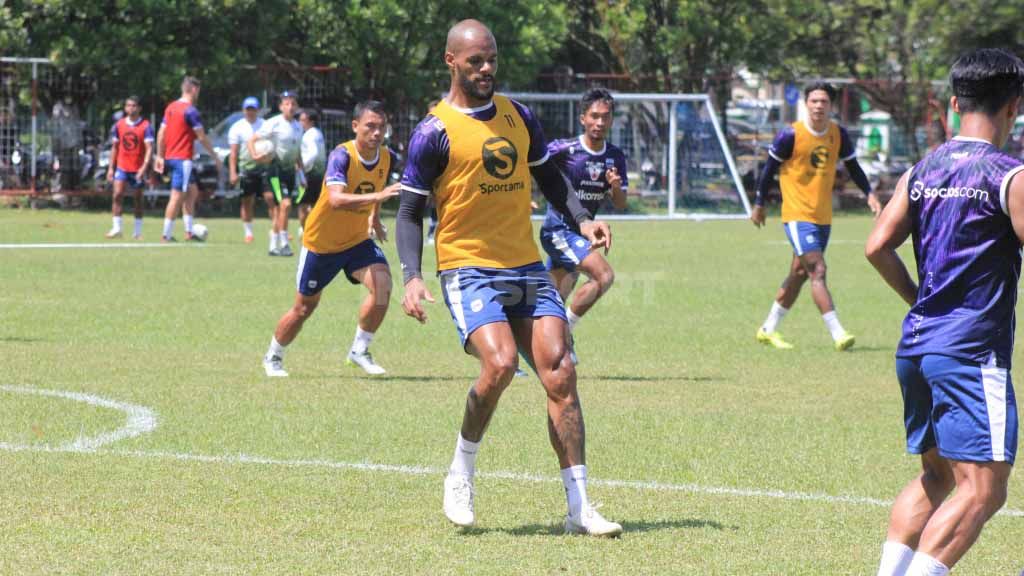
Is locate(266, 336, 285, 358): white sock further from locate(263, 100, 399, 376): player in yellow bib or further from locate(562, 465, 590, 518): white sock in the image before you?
locate(562, 465, 590, 518): white sock

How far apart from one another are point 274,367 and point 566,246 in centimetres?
237

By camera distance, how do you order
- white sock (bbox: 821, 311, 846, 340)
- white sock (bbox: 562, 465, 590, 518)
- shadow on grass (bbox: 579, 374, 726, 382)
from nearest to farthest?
white sock (bbox: 562, 465, 590, 518) → shadow on grass (bbox: 579, 374, 726, 382) → white sock (bbox: 821, 311, 846, 340)

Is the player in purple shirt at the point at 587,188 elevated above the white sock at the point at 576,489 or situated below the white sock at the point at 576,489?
above

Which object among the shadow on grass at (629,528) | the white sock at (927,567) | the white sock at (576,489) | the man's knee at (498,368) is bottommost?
the shadow on grass at (629,528)

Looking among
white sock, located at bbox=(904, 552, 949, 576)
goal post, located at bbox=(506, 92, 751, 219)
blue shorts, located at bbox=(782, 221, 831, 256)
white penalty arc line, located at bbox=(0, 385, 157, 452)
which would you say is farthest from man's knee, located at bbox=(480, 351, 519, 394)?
goal post, located at bbox=(506, 92, 751, 219)

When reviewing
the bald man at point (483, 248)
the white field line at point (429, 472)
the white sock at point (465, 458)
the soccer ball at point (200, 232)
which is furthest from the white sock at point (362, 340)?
the soccer ball at point (200, 232)

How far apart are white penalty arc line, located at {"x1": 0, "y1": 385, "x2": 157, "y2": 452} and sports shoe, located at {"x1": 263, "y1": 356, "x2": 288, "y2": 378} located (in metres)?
1.53

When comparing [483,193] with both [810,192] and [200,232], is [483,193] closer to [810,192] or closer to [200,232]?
[810,192]

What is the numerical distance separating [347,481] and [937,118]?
33769mm

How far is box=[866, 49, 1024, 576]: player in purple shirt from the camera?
500cm

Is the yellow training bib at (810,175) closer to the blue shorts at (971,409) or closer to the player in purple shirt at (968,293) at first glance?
the player in purple shirt at (968,293)

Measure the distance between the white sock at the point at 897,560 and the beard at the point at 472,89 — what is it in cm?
272

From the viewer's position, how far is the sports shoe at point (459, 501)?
676 cm

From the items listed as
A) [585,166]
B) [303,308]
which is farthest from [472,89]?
[585,166]
